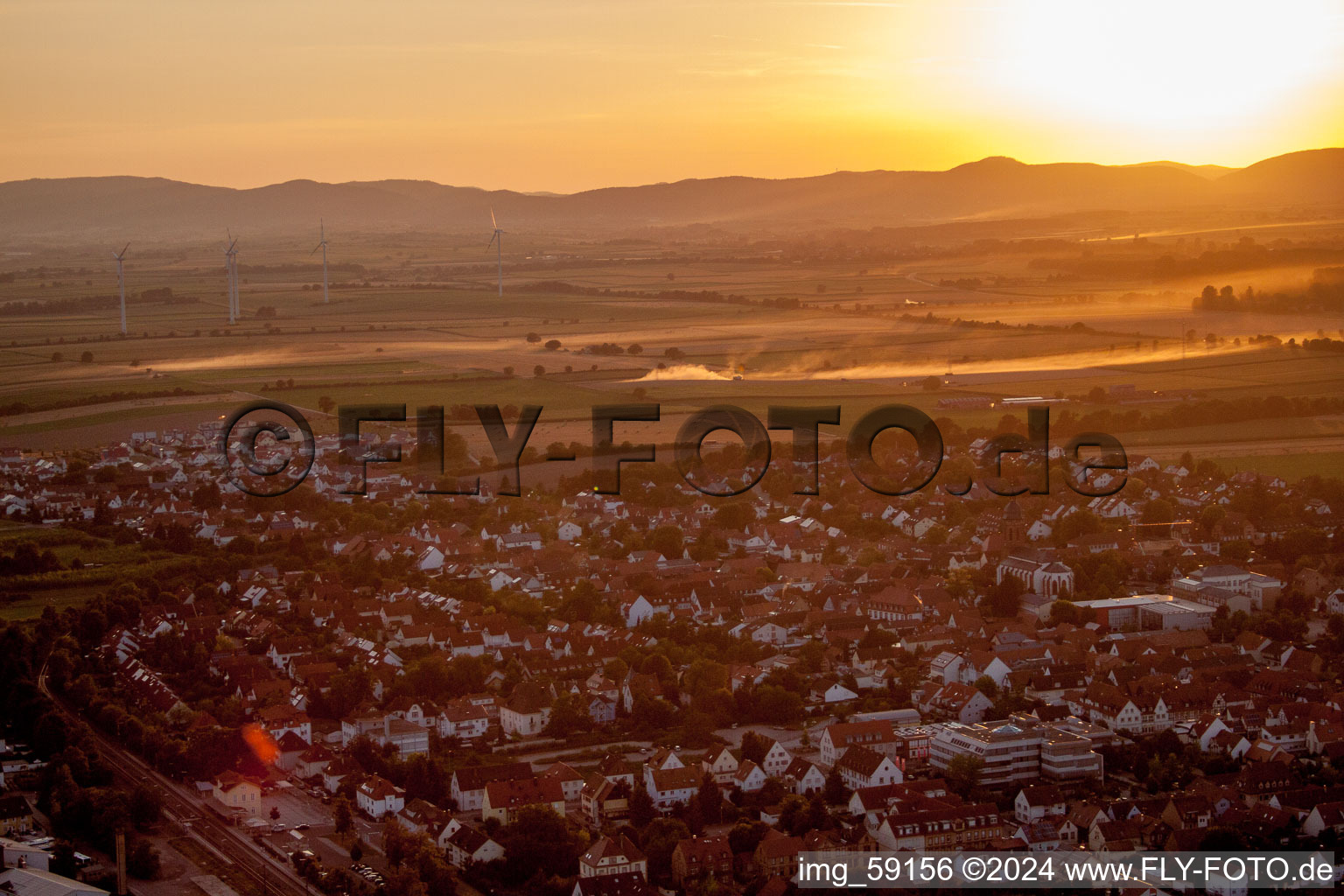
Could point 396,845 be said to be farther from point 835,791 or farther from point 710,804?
point 835,791

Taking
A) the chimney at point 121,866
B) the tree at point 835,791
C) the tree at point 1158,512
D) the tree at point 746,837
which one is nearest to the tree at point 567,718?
the tree at point 835,791

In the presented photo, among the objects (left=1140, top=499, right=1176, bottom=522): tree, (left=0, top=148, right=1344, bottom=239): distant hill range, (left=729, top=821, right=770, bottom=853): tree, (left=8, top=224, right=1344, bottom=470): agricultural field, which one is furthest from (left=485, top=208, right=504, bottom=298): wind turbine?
(left=729, top=821, right=770, bottom=853): tree

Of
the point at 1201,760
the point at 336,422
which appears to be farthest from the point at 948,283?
the point at 1201,760

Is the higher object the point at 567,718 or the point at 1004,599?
the point at 1004,599

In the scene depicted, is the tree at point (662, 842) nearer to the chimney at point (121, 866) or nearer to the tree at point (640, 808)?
the tree at point (640, 808)

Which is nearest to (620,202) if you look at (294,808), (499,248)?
(499,248)

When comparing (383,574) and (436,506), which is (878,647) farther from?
(436,506)

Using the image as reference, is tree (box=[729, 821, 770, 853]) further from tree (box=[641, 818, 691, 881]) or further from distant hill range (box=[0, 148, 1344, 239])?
distant hill range (box=[0, 148, 1344, 239])
